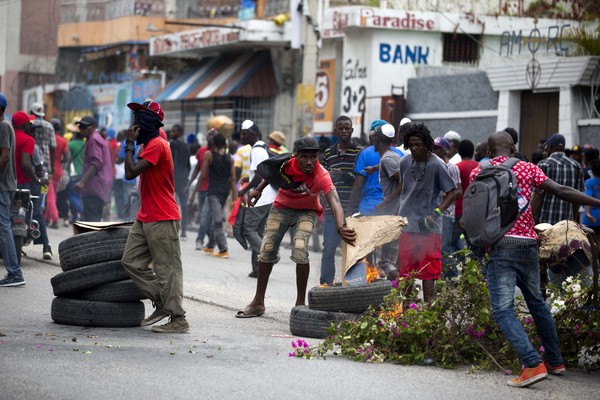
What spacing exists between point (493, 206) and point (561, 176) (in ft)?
15.9

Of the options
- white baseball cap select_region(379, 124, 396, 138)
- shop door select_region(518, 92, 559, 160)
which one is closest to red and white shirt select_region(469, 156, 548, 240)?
white baseball cap select_region(379, 124, 396, 138)

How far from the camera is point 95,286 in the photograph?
9.41 m

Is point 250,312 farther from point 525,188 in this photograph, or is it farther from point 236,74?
point 236,74

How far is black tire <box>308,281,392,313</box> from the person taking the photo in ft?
29.3

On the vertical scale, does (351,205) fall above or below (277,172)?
below

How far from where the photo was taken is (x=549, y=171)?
12.3m

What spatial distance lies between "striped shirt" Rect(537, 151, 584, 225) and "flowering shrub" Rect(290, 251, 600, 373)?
3781 mm

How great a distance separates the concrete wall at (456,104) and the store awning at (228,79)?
6754mm

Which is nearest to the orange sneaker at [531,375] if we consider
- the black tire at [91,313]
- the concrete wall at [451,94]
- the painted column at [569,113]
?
the black tire at [91,313]

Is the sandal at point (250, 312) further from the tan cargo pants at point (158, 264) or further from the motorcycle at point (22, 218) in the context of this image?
the motorcycle at point (22, 218)

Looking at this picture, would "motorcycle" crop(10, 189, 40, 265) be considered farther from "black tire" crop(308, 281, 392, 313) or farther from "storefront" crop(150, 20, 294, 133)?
"storefront" crop(150, 20, 294, 133)

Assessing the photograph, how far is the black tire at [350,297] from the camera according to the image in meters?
8.95

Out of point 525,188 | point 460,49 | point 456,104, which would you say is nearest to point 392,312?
point 525,188

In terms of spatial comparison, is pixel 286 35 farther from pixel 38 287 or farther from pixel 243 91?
pixel 38 287
